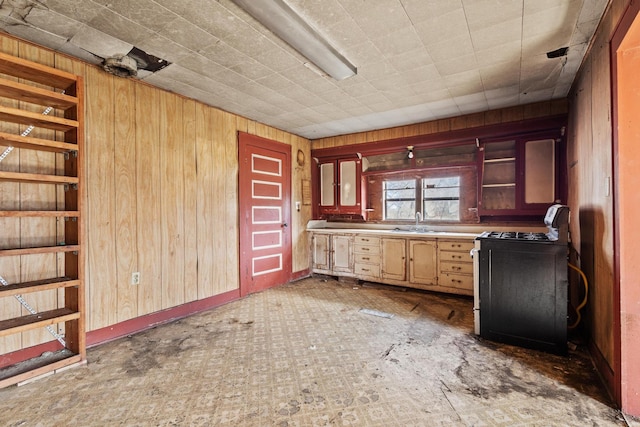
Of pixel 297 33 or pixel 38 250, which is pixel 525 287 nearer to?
pixel 297 33

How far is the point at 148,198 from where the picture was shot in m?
3.23

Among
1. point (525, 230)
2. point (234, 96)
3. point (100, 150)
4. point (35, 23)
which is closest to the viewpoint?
point (35, 23)

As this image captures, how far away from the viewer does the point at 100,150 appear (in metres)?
2.85

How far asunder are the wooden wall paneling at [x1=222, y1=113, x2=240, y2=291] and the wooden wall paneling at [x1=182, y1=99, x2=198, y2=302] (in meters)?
0.48

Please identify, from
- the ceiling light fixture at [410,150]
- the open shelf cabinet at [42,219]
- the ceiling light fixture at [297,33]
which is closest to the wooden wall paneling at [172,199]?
the open shelf cabinet at [42,219]

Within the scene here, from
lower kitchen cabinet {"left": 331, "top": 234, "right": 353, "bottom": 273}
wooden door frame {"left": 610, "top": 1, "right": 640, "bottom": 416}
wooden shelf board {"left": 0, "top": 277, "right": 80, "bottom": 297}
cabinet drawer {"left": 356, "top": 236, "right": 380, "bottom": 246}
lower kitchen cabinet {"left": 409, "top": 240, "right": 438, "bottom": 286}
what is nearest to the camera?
wooden door frame {"left": 610, "top": 1, "right": 640, "bottom": 416}

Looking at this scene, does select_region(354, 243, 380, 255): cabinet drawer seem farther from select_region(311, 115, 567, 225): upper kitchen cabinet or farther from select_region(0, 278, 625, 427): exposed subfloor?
select_region(0, 278, 625, 427): exposed subfloor

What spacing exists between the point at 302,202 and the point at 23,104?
154 inches

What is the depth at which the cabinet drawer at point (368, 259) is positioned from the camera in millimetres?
4805

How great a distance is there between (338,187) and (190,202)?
2.83 metres

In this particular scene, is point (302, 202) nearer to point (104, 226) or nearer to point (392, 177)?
point (392, 177)

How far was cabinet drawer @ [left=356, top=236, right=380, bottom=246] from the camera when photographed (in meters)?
4.79

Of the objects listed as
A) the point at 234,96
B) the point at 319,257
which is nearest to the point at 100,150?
the point at 234,96

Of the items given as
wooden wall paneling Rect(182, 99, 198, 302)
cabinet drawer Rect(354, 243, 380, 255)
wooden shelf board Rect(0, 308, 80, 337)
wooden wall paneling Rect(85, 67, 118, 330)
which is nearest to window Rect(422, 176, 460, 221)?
cabinet drawer Rect(354, 243, 380, 255)
